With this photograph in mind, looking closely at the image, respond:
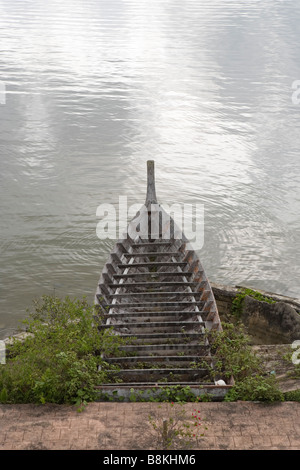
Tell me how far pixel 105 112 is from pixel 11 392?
16729 millimetres

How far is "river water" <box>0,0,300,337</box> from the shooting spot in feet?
43.4

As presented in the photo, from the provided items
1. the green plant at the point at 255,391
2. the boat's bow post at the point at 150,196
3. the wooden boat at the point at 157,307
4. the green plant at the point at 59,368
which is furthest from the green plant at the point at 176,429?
the boat's bow post at the point at 150,196

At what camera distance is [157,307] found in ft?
27.9

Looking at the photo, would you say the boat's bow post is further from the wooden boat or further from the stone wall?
the stone wall

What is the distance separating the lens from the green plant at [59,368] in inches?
261

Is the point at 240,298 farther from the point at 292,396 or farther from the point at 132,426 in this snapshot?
the point at 132,426

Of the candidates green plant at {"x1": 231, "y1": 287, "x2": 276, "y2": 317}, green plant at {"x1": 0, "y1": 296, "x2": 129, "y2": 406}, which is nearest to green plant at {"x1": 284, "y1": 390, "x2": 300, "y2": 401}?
green plant at {"x1": 0, "y1": 296, "x2": 129, "y2": 406}

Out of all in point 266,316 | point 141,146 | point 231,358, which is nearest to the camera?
point 231,358

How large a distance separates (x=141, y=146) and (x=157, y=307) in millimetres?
11246

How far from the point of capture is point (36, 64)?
28.7 metres

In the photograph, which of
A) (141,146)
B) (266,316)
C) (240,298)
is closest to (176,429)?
(266,316)

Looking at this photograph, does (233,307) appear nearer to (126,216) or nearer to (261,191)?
(126,216)

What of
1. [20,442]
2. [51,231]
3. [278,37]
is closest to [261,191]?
[51,231]

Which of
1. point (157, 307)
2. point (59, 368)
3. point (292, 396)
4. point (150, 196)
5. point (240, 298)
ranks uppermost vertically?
point (150, 196)
